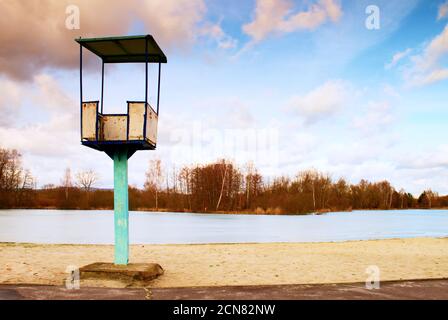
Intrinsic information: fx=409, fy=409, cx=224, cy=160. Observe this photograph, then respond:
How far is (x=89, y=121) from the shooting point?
8.66 meters

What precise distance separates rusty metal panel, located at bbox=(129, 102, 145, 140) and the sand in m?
3.06

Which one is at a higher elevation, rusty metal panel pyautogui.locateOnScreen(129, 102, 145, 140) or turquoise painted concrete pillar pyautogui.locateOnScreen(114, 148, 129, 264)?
rusty metal panel pyautogui.locateOnScreen(129, 102, 145, 140)

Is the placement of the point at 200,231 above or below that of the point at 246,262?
below

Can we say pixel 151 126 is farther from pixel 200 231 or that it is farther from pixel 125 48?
pixel 200 231

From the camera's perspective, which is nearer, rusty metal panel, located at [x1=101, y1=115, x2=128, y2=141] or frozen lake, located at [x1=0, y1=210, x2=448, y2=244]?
rusty metal panel, located at [x1=101, y1=115, x2=128, y2=141]

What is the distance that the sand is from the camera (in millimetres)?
9242

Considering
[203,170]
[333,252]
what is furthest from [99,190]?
[333,252]

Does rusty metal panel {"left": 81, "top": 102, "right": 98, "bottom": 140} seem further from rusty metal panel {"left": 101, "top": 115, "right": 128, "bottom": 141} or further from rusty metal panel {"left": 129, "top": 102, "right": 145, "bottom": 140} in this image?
rusty metal panel {"left": 129, "top": 102, "right": 145, "bottom": 140}

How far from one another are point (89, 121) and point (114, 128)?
1.74ft

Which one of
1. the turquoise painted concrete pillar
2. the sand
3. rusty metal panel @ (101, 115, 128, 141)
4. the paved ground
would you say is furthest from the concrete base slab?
rusty metal panel @ (101, 115, 128, 141)

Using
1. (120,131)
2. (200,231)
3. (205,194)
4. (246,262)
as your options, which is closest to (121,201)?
(120,131)

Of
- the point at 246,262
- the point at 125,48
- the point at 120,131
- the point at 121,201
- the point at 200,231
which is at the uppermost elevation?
the point at 125,48

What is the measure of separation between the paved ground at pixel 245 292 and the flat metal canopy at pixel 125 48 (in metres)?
5.06

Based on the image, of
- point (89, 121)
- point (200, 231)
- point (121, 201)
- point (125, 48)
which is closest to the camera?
point (89, 121)
